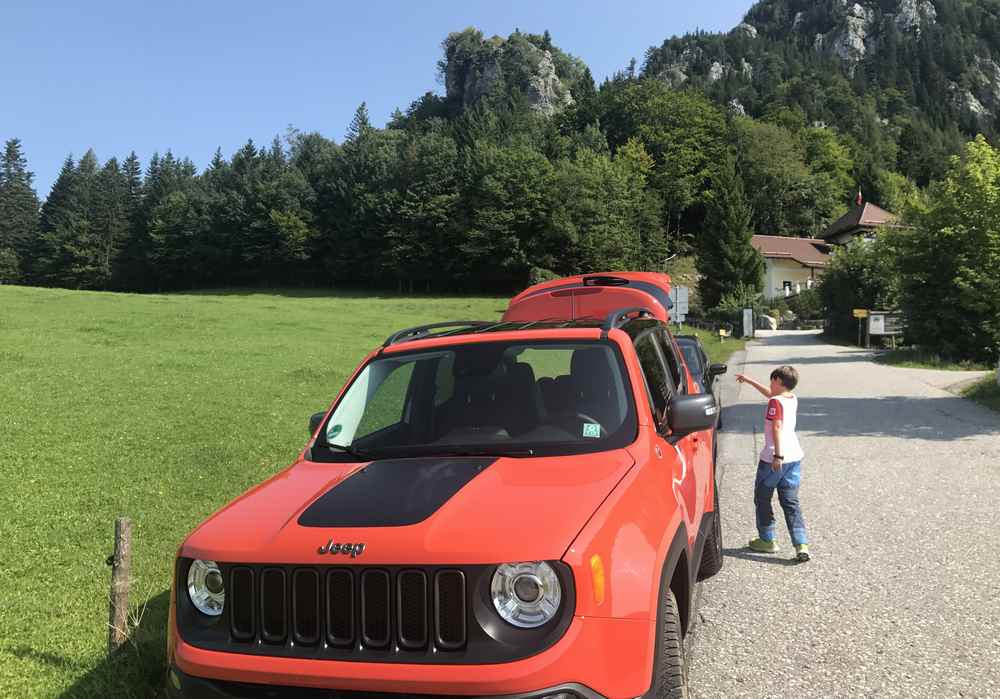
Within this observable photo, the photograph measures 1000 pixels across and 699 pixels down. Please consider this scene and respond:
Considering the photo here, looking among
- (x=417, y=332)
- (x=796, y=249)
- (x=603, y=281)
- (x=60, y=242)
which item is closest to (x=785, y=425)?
(x=603, y=281)

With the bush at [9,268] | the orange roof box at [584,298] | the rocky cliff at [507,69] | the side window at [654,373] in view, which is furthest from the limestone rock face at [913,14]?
the side window at [654,373]

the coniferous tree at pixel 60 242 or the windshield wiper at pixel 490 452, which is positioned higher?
the coniferous tree at pixel 60 242

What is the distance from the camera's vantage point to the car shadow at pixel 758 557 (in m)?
5.69

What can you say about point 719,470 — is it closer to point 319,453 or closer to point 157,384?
point 319,453

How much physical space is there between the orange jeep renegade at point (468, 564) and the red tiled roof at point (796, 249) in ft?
272

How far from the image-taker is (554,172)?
81.4 m

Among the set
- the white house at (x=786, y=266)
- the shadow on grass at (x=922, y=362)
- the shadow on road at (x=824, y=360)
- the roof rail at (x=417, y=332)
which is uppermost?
the white house at (x=786, y=266)

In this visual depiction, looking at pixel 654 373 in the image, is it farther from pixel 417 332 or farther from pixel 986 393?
pixel 986 393

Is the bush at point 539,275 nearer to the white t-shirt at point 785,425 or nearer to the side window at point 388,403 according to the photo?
the white t-shirt at point 785,425

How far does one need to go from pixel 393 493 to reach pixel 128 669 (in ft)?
7.66

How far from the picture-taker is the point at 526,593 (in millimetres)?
2297

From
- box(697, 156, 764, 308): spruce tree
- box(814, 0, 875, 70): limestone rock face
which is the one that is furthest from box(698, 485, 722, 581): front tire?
box(814, 0, 875, 70): limestone rock face

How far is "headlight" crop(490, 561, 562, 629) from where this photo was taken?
227 centimetres

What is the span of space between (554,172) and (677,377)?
3121 inches
